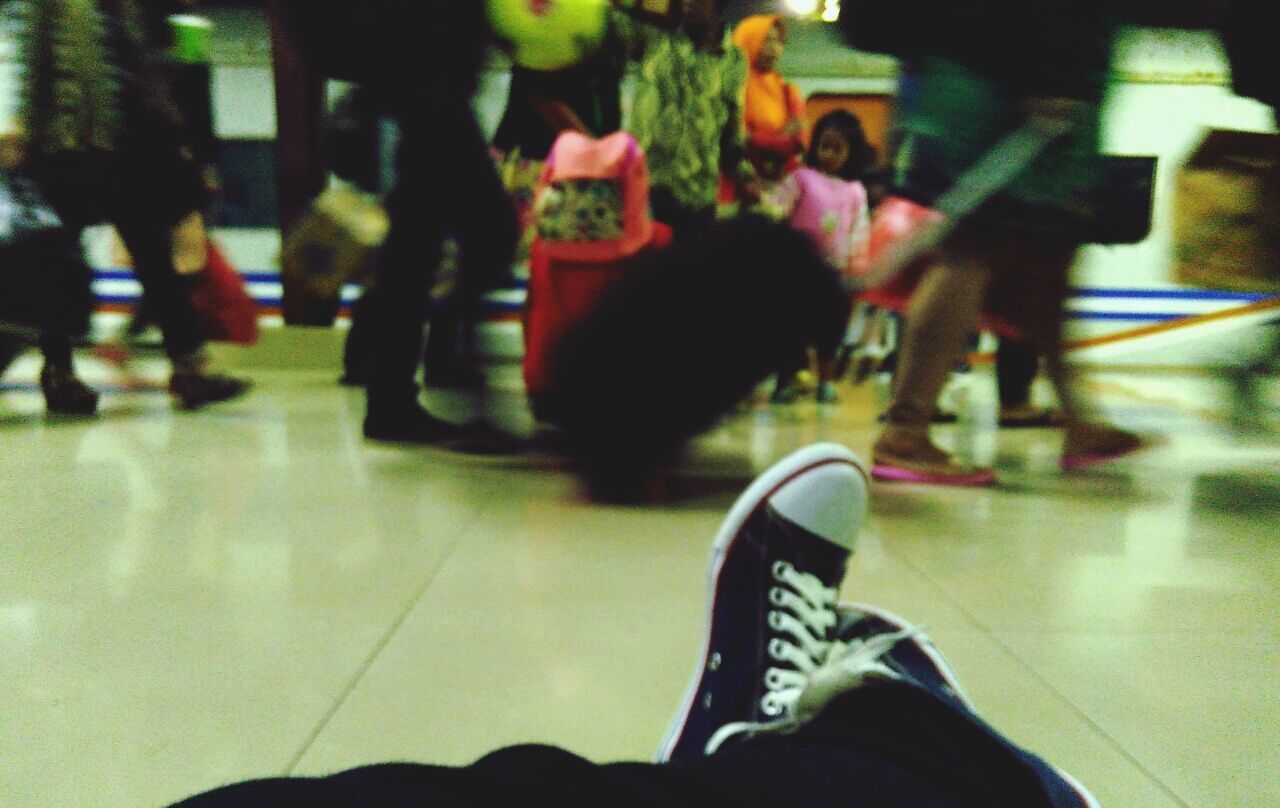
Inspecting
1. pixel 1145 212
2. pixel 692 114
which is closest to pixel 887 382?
pixel 1145 212

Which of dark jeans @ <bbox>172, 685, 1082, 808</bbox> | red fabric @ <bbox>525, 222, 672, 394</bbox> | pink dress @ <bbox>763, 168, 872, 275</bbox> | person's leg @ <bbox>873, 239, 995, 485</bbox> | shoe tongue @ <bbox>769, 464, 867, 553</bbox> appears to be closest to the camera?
dark jeans @ <bbox>172, 685, 1082, 808</bbox>

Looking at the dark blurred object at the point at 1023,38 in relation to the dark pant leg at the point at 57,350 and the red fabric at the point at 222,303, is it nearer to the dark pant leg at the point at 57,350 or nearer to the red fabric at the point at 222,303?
the dark pant leg at the point at 57,350

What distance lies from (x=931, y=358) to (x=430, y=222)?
1.03 metres

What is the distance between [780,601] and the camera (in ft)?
2.70

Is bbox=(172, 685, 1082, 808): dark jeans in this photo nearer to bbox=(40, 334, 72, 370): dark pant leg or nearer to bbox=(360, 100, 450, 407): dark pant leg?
bbox=(360, 100, 450, 407): dark pant leg

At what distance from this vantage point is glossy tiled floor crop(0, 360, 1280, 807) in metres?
0.80

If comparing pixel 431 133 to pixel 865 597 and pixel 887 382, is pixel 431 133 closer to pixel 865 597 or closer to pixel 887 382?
pixel 865 597

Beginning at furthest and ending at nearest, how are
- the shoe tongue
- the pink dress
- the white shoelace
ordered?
the pink dress
the shoe tongue
the white shoelace

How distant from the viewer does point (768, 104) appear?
316 centimetres

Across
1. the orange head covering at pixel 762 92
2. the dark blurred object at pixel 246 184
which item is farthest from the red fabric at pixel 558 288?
the dark blurred object at pixel 246 184

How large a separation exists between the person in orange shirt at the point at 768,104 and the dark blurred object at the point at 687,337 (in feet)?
5.13

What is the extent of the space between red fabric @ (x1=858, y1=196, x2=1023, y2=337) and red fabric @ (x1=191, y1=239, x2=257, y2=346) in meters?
2.17

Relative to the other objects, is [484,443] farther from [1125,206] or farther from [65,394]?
[1125,206]

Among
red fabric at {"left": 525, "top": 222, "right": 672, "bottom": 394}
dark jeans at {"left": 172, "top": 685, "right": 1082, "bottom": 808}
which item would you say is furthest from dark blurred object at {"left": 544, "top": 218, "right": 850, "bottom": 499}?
dark jeans at {"left": 172, "top": 685, "right": 1082, "bottom": 808}
